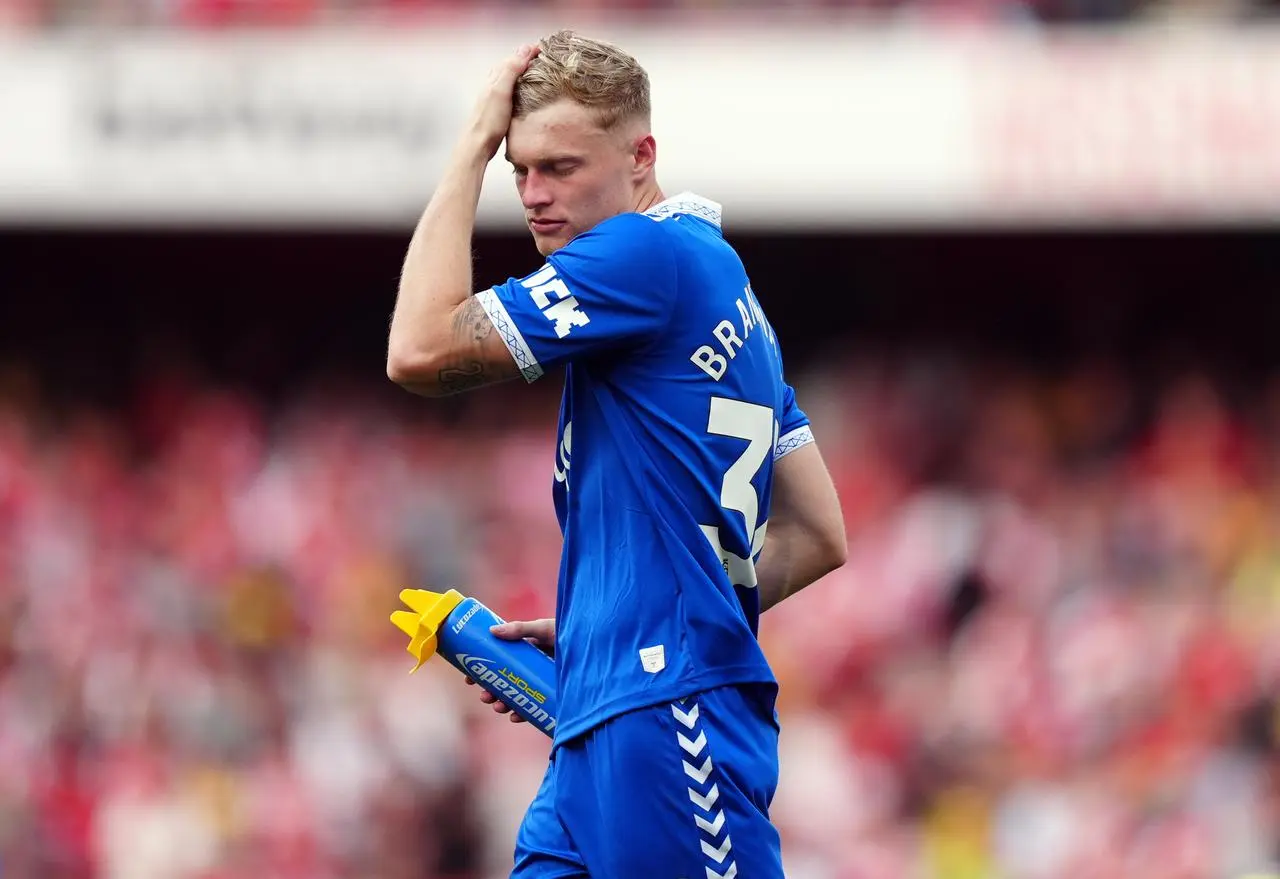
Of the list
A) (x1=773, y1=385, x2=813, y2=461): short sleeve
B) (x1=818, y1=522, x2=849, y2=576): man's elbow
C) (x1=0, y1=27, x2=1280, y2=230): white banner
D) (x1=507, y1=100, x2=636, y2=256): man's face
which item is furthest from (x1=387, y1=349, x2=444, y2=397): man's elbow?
(x1=0, y1=27, x2=1280, y2=230): white banner

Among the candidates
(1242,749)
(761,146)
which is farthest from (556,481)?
(761,146)

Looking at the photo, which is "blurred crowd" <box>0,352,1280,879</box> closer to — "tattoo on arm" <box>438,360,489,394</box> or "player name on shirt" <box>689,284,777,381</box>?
"player name on shirt" <box>689,284,777,381</box>

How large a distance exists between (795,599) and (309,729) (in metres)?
2.92

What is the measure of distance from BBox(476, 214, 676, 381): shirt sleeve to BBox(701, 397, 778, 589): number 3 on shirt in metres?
0.21

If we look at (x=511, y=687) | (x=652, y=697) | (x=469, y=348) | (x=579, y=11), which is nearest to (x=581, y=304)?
(x=469, y=348)

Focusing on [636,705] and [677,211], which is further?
[677,211]

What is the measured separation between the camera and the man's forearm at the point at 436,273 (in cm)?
326

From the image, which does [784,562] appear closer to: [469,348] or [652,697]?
[652,697]

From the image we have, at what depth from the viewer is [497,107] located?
3432mm

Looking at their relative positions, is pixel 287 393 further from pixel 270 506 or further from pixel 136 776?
pixel 136 776

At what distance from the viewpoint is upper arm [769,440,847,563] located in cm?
383

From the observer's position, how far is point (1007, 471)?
12.2 meters

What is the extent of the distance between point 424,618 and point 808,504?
79 cm

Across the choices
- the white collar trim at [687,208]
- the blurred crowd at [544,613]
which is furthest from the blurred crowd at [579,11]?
the white collar trim at [687,208]
